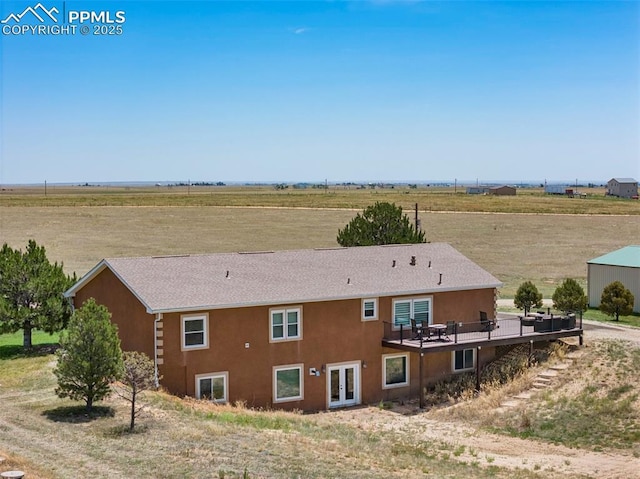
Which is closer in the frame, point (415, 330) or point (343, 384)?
point (343, 384)

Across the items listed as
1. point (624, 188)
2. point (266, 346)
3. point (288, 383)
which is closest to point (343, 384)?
point (288, 383)

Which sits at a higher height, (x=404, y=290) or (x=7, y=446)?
(x=404, y=290)

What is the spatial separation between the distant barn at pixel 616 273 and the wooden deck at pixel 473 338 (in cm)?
1069

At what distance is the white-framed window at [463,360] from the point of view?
31641 millimetres

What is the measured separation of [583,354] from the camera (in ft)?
101

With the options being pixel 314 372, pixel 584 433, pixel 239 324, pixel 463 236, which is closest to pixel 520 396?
pixel 584 433

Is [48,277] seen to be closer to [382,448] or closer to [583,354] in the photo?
[382,448]

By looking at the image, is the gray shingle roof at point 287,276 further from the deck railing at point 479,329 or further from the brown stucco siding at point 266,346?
the deck railing at point 479,329

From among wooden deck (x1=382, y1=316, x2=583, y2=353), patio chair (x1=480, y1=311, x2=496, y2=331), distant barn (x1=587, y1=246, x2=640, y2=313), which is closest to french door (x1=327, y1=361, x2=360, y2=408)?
wooden deck (x1=382, y1=316, x2=583, y2=353)

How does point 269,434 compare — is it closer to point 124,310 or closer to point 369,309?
point 124,310

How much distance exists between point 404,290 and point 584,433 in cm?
882

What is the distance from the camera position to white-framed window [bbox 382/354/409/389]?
3006cm

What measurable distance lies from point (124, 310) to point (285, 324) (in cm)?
591

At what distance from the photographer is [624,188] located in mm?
174125
